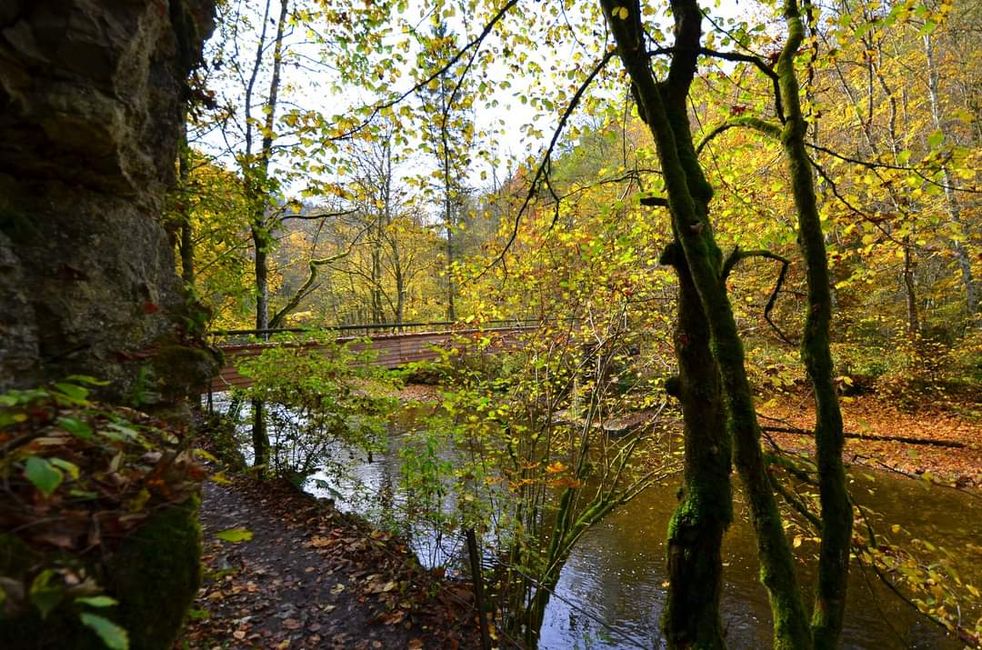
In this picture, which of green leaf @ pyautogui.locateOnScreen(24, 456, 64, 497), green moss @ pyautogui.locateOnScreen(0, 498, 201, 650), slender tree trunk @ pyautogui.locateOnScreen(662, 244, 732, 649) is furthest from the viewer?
slender tree trunk @ pyautogui.locateOnScreen(662, 244, 732, 649)

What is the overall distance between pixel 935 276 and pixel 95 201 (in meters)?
18.3

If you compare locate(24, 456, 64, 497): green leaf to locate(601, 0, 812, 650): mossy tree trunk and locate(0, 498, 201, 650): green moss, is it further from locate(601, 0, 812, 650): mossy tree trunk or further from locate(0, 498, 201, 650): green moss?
locate(601, 0, 812, 650): mossy tree trunk

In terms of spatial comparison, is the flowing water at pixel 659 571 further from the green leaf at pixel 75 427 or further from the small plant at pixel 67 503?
the green leaf at pixel 75 427

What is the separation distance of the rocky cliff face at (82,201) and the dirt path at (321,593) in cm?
158

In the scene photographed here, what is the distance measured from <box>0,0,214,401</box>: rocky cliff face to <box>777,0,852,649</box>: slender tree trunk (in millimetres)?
3527

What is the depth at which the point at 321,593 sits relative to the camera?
3.88 meters

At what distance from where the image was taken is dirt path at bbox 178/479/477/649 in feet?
11.1

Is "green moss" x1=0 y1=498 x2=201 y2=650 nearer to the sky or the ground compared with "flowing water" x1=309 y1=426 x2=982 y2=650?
nearer to the sky

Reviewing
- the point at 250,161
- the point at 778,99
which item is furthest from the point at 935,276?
the point at 250,161

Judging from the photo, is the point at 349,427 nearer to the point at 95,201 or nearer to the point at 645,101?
the point at 95,201

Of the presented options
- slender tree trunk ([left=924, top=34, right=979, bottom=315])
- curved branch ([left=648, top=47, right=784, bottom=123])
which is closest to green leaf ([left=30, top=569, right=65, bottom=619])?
curved branch ([left=648, top=47, right=784, bottom=123])

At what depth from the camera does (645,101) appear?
2.06 m

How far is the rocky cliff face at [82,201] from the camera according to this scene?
203cm

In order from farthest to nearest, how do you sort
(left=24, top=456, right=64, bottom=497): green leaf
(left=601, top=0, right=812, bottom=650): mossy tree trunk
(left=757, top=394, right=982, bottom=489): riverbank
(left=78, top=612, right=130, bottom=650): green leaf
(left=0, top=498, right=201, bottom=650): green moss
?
(left=757, top=394, right=982, bottom=489): riverbank, (left=601, top=0, right=812, bottom=650): mossy tree trunk, (left=0, top=498, right=201, bottom=650): green moss, (left=24, top=456, right=64, bottom=497): green leaf, (left=78, top=612, right=130, bottom=650): green leaf
